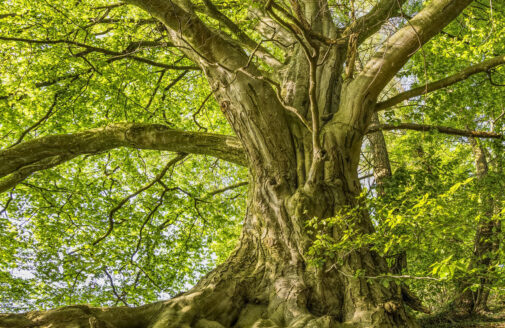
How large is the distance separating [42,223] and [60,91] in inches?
113

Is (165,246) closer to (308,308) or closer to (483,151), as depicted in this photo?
(308,308)

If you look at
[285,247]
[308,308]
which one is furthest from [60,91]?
[308,308]

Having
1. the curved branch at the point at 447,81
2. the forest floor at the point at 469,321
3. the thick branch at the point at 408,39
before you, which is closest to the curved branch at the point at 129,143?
the thick branch at the point at 408,39

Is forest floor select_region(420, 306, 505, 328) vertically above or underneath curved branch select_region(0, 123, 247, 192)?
underneath

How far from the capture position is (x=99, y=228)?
818 centimetres

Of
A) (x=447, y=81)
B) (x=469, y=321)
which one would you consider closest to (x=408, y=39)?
(x=447, y=81)

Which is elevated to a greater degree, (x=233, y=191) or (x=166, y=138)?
(x=233, y=191)

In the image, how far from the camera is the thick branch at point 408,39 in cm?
390

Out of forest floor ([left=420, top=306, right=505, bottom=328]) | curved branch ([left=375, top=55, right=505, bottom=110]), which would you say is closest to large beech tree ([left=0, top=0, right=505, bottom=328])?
curved branch ([left=375, top=55, right=505, bottom=110])

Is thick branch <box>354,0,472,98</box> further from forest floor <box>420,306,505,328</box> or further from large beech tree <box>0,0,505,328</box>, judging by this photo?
forest floor <box>420,306,505,328</box>

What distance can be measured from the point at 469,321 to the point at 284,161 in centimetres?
362

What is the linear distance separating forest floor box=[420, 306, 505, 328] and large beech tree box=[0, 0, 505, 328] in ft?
5.18

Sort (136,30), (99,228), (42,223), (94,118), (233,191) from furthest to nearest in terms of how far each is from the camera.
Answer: (233,191) < (94,118) < (99,228) < (42,223) < (136,30)

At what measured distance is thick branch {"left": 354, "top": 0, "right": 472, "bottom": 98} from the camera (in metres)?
3.90
